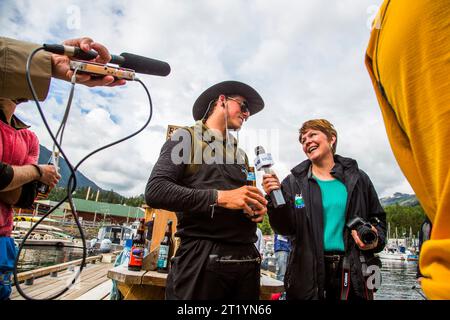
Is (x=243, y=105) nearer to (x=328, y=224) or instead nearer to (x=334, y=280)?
(x=328, y=224)

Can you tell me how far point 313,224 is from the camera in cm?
226

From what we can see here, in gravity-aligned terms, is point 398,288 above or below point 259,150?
below

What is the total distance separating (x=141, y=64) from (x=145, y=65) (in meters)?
0.02

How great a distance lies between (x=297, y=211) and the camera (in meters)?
2.31

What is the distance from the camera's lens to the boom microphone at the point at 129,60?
122cm

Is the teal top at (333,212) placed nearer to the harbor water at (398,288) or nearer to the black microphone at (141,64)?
the black microphone at (141,64)

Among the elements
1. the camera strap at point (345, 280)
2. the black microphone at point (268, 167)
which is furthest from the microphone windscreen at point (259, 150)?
the camera strap at point (345, 280)

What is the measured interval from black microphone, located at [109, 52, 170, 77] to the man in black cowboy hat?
459 millimetres

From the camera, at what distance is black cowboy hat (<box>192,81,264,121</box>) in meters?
2.31

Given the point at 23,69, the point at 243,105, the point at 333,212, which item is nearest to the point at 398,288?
the point at 333,212

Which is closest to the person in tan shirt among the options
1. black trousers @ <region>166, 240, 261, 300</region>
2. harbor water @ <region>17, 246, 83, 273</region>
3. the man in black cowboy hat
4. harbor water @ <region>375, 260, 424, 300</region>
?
the man in black cowboy hat

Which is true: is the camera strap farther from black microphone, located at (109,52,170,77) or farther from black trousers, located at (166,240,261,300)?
black microphone, located at (109,52,170,77)
